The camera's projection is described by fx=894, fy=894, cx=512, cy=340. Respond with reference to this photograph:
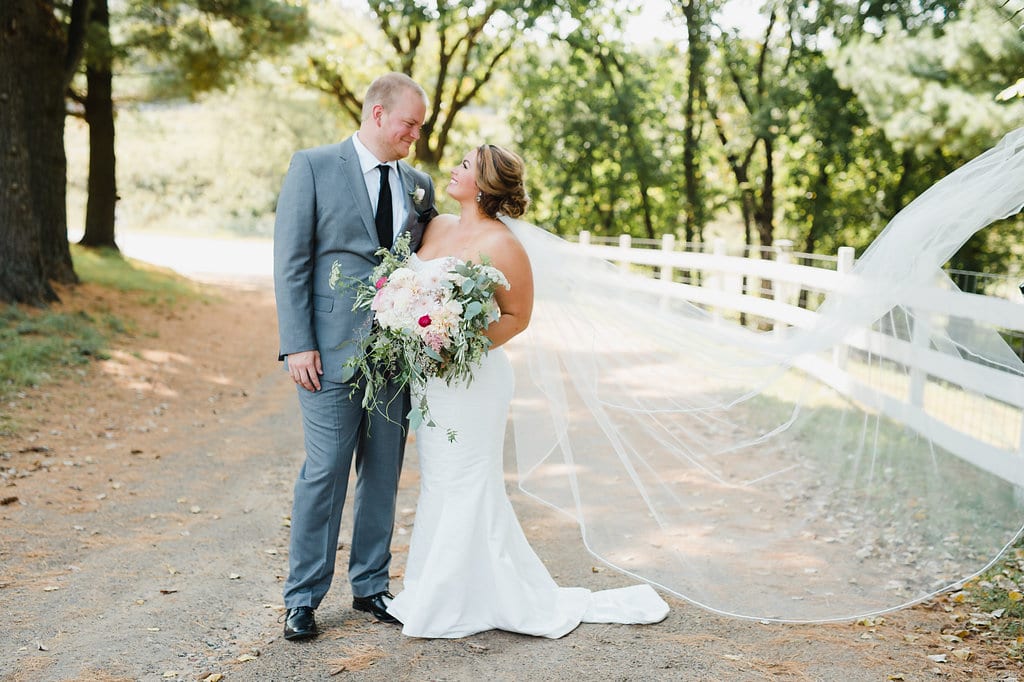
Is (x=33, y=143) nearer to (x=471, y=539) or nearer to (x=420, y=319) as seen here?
(x=420, y=319)

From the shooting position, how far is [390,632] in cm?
381

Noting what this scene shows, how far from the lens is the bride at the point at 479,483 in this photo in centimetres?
377

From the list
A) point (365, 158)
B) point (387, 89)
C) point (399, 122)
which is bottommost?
point (365, 158)

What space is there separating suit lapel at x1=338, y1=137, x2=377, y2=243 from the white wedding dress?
0.85 ft

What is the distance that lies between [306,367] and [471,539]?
1.00m

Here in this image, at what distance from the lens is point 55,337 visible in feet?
29.8

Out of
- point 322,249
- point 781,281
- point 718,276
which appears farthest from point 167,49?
point 322,249

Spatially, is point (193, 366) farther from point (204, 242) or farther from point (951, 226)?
point (204, 242)

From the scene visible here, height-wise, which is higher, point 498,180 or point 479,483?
point 498,180

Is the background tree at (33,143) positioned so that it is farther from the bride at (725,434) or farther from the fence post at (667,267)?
the bride at (725,434)

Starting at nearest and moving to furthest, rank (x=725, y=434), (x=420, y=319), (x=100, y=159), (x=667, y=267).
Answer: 1. (x=420, y=319)
2. (x=725, y=434)
3. (x=667, y=267)
4. (x=100, y=159)

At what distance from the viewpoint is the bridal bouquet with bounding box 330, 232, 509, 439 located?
3.51 m

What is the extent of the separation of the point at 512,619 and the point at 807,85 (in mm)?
14605

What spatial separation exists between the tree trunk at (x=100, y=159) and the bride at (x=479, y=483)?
1401 cm
